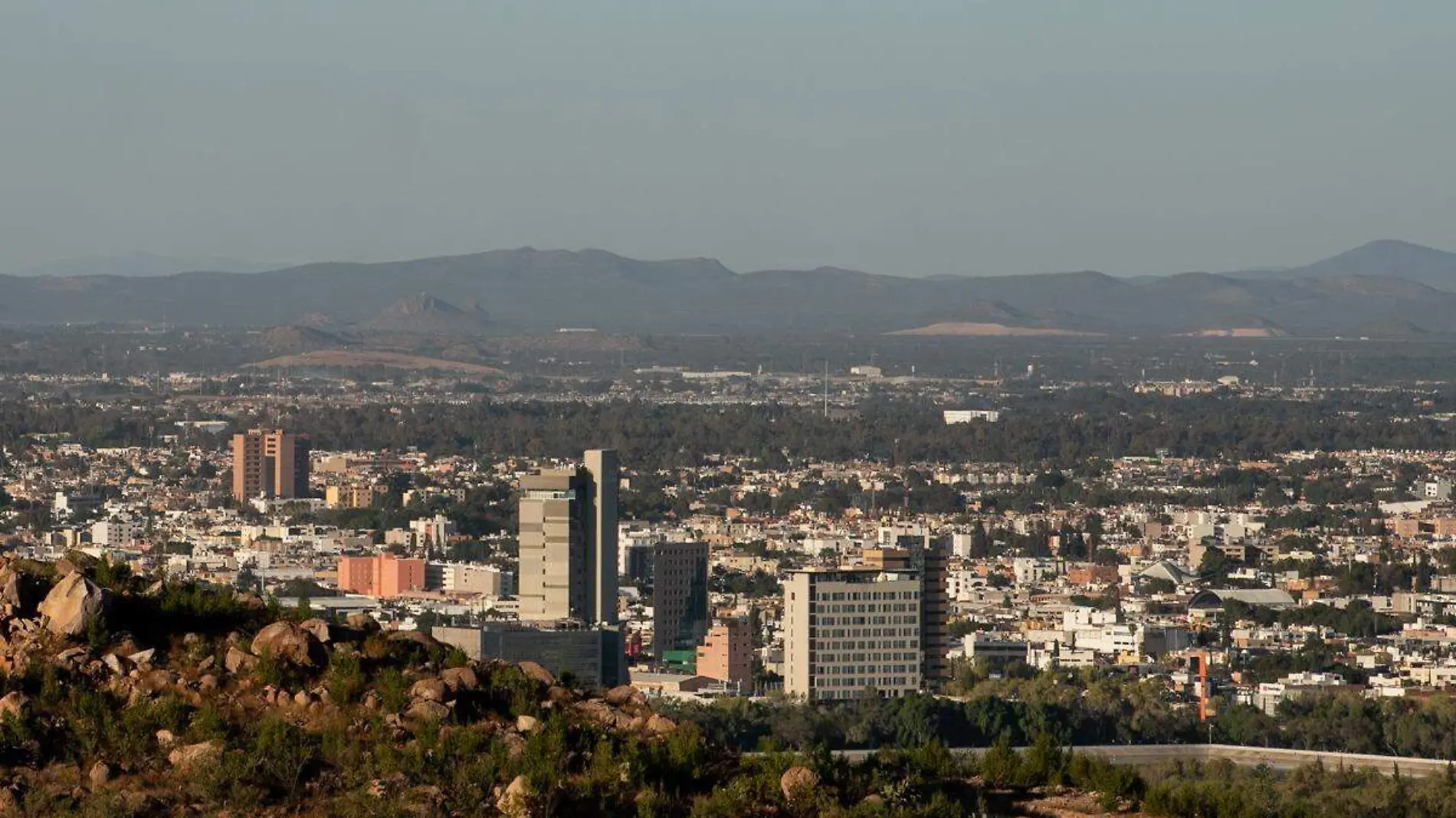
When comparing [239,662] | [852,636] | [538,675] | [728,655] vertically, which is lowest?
[728,655]

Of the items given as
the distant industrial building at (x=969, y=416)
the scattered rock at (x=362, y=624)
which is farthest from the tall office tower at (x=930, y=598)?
the distant industrial building at (x=969, y=416)

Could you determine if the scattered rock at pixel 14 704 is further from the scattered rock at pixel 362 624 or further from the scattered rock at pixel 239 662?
the scattered rock at pixel 362 624

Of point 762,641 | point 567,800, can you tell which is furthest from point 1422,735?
point 567,800

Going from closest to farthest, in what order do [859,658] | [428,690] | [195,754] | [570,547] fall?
[195,754]
[428,690]
[859,658]
[570,547]

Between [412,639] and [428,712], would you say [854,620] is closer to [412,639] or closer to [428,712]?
[412,639]

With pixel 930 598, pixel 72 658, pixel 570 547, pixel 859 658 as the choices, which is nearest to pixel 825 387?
pixel 570 547

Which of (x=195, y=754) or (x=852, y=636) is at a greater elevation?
(x=195, y=754)
